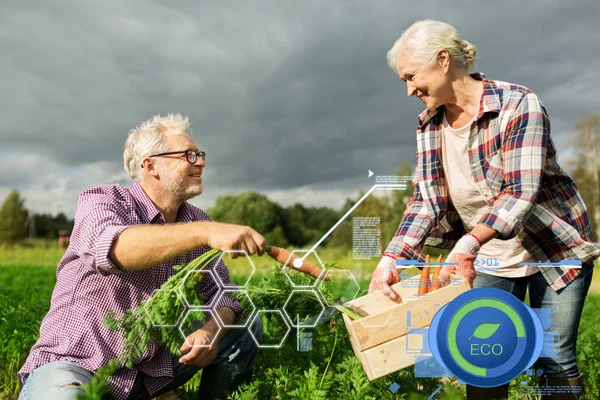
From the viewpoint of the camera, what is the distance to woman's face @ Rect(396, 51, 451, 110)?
2469 mm

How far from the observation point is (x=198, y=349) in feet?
8.82

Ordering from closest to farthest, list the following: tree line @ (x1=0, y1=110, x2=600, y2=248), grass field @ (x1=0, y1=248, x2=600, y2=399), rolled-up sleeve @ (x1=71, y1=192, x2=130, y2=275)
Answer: rolled-up sleeve @ (x1=71, y1=192, x2=130, y2=275), grass field @ (x1=0, y1=248, x2=600, y2=399), tree line @ (x1=0, y1=110, x2=600, y2=248)

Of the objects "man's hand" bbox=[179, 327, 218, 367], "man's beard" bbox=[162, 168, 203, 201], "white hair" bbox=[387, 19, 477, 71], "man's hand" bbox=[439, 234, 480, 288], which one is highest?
"white hair" bbox=[387, 19, 477, 71]

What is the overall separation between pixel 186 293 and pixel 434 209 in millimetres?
1364

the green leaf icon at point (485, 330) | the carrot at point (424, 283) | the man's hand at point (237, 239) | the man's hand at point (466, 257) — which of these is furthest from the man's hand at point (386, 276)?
the man's hand at point (237, 239)

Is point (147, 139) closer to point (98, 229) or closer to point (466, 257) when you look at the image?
point (98, 229)

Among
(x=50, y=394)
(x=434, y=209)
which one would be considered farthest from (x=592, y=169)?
(x=50, y=394)

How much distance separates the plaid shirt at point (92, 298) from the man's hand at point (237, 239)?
0.36 m

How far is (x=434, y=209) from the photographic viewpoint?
9.44 ft

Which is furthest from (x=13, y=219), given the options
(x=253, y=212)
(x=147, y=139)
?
(x=147, y=139)

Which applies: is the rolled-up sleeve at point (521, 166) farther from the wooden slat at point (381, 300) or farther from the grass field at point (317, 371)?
the grass field at point (317, 371)

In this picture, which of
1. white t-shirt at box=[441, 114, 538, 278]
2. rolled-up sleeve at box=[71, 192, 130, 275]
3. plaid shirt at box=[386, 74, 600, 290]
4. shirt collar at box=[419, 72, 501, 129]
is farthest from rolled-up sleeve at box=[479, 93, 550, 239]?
rolled-up sleeve at box=[71, 192, 130, 275]

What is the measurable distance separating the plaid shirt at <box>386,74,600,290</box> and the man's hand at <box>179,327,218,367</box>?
1.05 meters

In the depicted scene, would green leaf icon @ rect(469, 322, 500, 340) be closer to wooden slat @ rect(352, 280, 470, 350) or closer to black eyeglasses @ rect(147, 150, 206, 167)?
wooden slat @ rect(352, 280, 470, 350)
